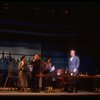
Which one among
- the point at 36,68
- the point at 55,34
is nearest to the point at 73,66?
the point at 36,68

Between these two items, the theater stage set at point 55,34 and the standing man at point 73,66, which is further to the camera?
the theater stage set at point 55,34

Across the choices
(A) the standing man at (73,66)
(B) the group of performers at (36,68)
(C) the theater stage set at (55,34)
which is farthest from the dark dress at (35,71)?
(C) the theater stage set at (55,34)

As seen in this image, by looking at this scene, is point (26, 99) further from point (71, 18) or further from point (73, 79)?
point (71, 18)

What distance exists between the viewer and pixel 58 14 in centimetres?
1867

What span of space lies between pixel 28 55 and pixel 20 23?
186cm

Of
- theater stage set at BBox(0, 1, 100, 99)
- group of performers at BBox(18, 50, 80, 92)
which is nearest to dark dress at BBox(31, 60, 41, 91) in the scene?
group of performers at BBox(18, 50, 80, 92)

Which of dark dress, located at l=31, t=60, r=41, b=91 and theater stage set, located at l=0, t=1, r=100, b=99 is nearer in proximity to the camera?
dark dress, located at l=31, t=60, r=41, b=91

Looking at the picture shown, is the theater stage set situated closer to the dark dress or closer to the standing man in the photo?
the dark dress

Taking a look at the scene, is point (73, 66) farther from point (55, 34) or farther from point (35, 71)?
point (55, 34)

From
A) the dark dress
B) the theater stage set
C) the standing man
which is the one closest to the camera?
the standing man

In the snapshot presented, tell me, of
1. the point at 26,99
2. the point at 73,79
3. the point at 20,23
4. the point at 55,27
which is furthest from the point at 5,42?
the point at 26,99

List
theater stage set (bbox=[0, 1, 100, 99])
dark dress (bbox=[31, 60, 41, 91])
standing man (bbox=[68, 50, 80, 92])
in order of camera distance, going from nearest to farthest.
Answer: standing man (bbox=[68, 50, 80, 92]) < dark dress (bbox=[31, 60, 41, 91]) < theater stage set (bbox=[0, 1, 100, 99])

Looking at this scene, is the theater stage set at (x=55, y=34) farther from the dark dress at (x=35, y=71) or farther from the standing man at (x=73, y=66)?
the standing man at (x=73, y=66)

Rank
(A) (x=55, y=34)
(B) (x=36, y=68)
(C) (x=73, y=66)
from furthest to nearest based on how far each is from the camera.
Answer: (A) (x=55, y=34), (B) (x=36, y=68), (C) (x=73, y=66)
